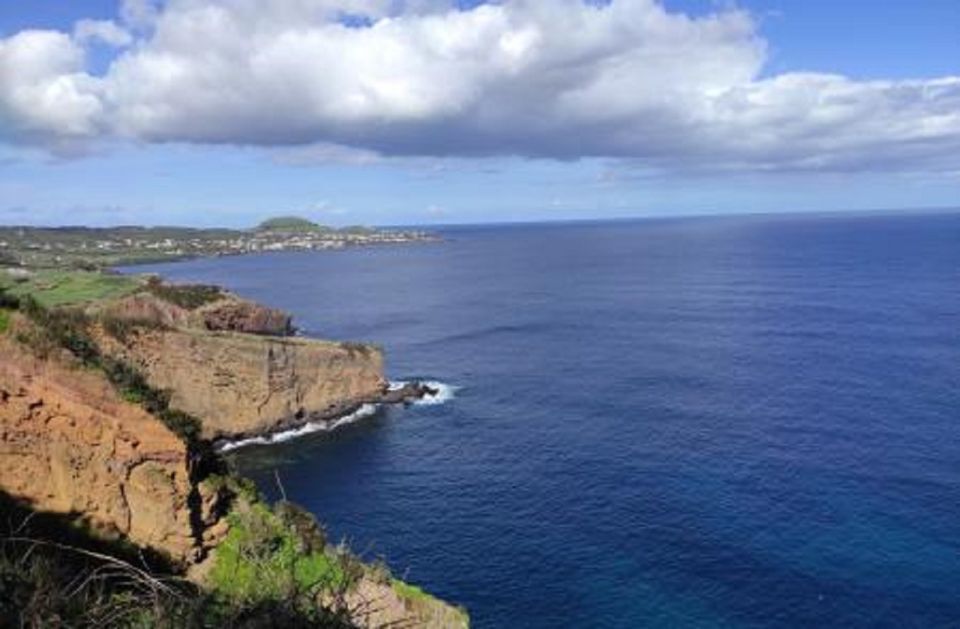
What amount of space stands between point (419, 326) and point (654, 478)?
3405 inches

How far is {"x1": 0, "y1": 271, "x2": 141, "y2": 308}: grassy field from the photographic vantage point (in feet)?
323

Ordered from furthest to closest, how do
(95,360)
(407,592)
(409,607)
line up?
(407,592) → (409,607) → (95,360)

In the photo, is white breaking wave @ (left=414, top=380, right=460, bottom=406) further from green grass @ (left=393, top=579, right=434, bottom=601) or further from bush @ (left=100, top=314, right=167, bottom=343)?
green grass @ (left=393, top=579, right=434, bottom=601)

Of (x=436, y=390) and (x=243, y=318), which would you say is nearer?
(x=436, y=390)

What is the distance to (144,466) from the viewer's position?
32875 mm

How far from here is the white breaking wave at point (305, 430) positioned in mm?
93062

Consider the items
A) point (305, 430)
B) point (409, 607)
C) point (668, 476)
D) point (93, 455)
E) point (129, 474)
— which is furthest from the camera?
point (305, 430)

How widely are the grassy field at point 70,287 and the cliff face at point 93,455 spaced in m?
67.7

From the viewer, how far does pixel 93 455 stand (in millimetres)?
32906

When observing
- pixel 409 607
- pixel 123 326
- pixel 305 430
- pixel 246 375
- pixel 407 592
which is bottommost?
pixel 305 430

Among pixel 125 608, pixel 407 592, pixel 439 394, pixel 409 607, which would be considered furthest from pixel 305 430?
pixel 125 608

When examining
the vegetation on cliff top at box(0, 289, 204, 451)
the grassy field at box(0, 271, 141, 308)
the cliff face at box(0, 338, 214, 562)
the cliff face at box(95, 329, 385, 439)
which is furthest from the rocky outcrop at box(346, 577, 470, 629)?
the grassy field at box(0, 271, 141, 308)

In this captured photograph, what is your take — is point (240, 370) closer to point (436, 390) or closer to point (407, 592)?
point (436, 390)

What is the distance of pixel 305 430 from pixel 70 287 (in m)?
35.8
